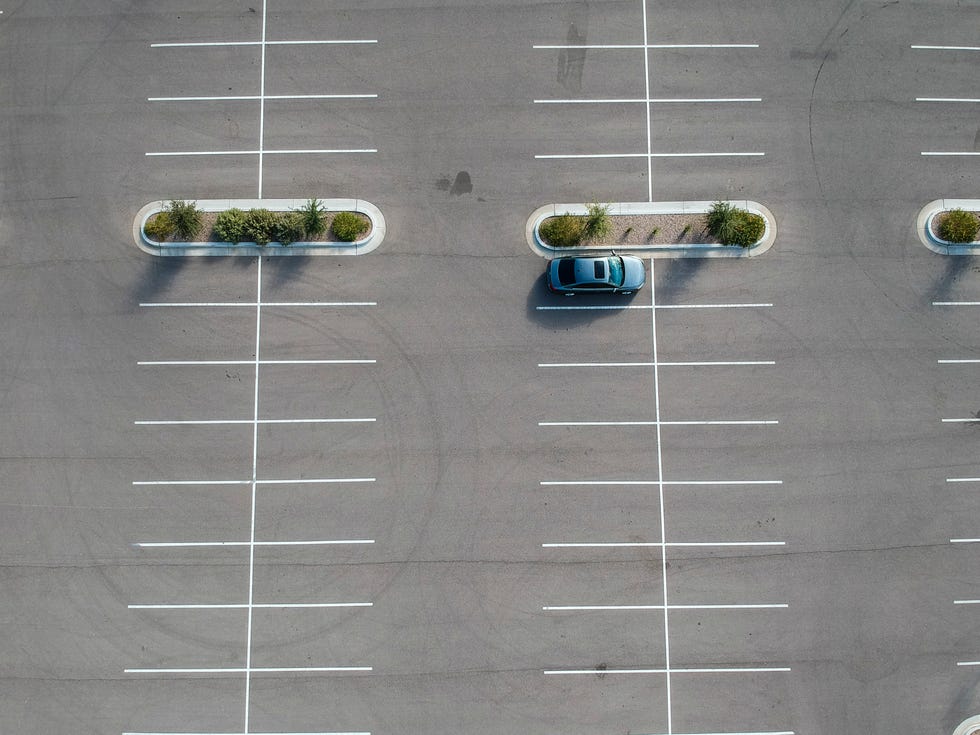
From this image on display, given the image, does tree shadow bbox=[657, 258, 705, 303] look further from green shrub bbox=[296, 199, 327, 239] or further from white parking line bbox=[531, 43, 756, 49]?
green shrub bbox=[296, 199, 327, 239]

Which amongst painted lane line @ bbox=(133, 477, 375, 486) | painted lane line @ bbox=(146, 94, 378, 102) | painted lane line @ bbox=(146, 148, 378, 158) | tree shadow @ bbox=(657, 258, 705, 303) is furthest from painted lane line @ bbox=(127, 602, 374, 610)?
painted lane line @ bbox=(146, 94, 378, 102)

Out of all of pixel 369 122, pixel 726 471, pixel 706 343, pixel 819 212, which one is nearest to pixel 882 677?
pixel 726 471

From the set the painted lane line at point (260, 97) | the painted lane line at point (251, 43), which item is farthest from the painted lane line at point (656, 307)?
the painted lane line at point (251, 43)

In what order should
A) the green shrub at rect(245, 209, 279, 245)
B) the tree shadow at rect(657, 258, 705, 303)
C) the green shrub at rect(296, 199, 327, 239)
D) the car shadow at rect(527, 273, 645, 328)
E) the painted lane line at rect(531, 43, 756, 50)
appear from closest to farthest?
the green shrub at rect(296, 199, 327, 239), the green shrub at rect(245, 209, 279, 245), the car shadow at rect(527, 273, 645, 328), the tree shadow at rect(657, 258, 705, 303), the painted lane line at rect(531, 43, 756, 50)

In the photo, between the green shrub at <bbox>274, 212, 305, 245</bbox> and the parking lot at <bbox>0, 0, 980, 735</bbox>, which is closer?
the parking lot at <bbox>0, 0, 980, 735</bbox>

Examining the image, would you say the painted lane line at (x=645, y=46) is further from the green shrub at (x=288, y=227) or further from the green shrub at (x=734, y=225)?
the green shrub at (x=288, y=227)

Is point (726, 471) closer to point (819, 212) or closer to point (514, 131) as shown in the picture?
point (819, 212)
